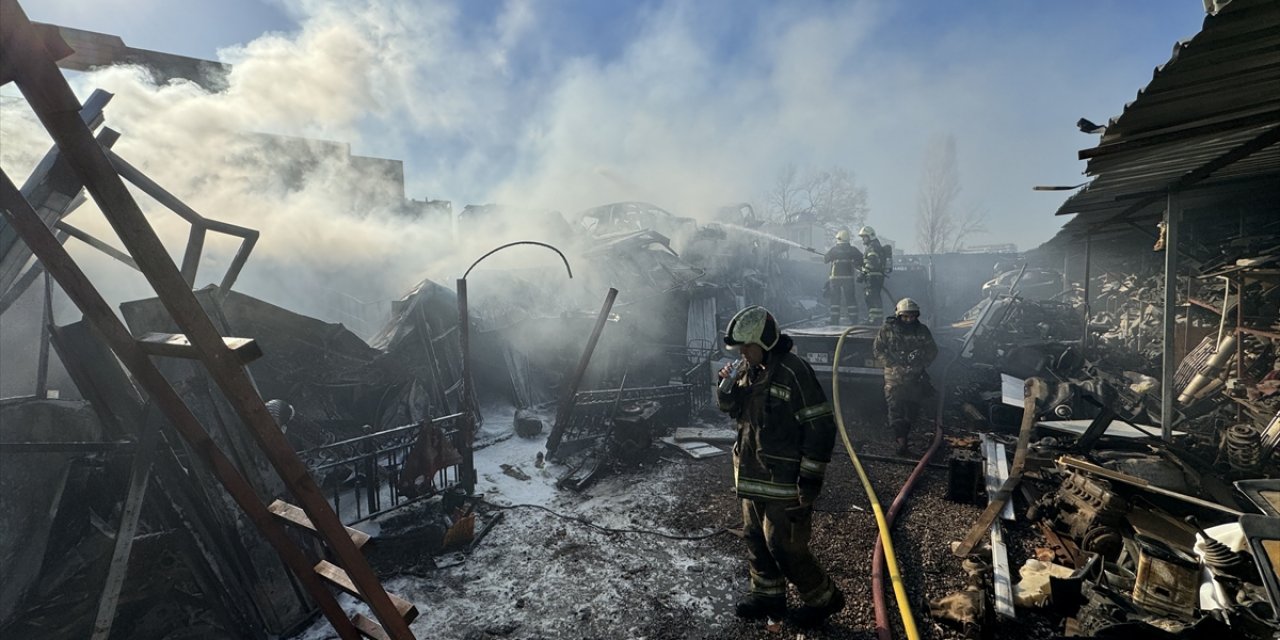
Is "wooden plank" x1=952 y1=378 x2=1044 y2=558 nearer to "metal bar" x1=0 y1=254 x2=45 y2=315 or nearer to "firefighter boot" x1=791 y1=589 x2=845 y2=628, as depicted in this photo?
"firefighter boot" x1=791 y1=589 x2=845 y2=628

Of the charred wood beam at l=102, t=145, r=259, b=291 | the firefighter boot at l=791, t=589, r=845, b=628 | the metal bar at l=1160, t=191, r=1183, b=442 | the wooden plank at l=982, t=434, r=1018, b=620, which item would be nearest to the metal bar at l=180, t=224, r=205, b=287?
the charred wood beam at l=102, t=145, r=259, b=291

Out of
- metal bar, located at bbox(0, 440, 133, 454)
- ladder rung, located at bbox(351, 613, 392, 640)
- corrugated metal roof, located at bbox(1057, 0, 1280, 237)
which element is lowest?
ladder rung, located at bbox(351, 613, 392, 640)

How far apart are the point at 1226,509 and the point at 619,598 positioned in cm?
494

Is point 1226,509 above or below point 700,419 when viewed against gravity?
above

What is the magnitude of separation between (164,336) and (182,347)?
31 cm

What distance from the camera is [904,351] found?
735 cm

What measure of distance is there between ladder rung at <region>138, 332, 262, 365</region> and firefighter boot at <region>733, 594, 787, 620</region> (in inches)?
150

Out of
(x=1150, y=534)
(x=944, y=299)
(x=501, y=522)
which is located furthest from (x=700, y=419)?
(x=944, y=299)

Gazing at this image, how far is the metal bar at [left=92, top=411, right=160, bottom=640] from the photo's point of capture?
10.3ft

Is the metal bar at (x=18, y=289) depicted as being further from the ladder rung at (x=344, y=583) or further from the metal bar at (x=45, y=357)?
the ladder rung at (x=344, y=583)

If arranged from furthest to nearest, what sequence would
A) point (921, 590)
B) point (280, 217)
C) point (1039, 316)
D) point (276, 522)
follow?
point (280, 217) → point (1039, 316) → point (921, 590) → point (276, 522)

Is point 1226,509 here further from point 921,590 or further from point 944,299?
point 944,299

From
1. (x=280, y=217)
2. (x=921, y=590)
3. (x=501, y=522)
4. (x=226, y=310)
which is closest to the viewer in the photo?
(x=921, y=590)

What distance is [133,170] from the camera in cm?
434
